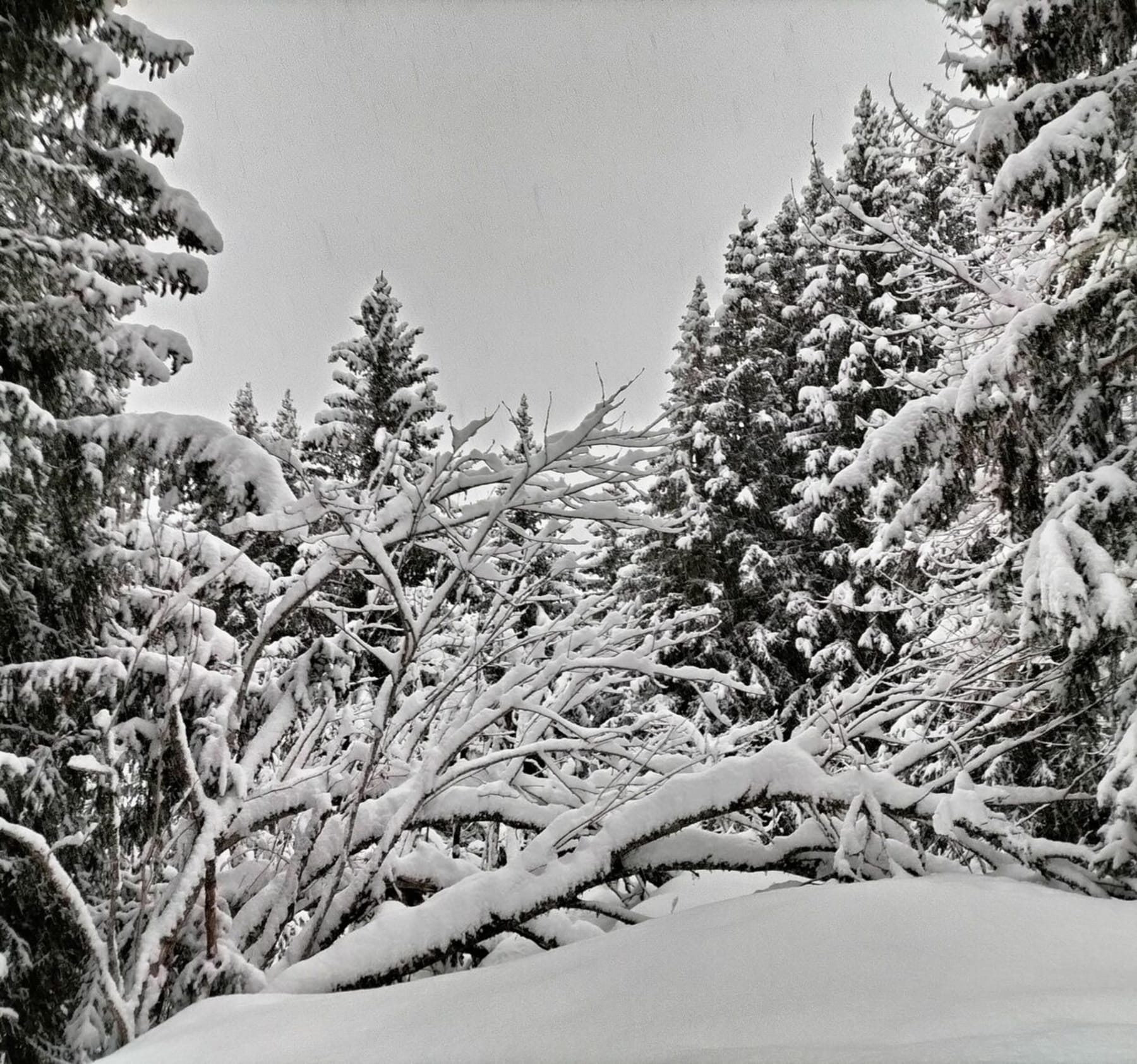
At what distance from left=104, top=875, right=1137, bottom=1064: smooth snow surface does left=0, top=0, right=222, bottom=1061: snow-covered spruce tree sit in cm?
264

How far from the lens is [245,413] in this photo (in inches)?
1077

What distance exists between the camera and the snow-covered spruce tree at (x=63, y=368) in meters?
4.45

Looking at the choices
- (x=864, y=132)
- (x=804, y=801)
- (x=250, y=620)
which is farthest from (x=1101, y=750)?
(x=864, y=132)

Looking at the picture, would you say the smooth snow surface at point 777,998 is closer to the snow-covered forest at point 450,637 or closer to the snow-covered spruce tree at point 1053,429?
the snow-covered forest at point 450,637

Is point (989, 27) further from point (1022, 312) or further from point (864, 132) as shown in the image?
point (864, 132)

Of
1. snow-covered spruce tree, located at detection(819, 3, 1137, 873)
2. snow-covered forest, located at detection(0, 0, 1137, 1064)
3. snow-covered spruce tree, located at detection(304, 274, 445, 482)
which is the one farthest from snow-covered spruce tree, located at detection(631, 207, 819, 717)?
snow-covered spruce tree, located at detection(819, 3, 1137, 873)

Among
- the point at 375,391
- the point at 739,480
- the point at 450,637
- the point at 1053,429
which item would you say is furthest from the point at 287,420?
the point at 1053,429

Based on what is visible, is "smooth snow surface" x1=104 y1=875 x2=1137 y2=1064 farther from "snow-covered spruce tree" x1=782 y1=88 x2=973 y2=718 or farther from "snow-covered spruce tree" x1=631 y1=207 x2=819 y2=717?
"snow-covered spruce tree" x1=631 y1=207 x2=819 y2=717

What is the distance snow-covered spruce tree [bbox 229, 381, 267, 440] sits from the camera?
79.8ft

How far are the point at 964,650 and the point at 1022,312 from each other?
95.6 inches

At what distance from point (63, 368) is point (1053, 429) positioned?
6.55 m

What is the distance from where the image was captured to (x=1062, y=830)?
16.1 ft

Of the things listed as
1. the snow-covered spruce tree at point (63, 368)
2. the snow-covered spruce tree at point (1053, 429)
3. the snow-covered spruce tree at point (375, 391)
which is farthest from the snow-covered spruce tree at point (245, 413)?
the snow-covered spruce tree at point (1053, 429)

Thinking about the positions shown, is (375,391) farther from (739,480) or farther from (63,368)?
→ (63,368)
